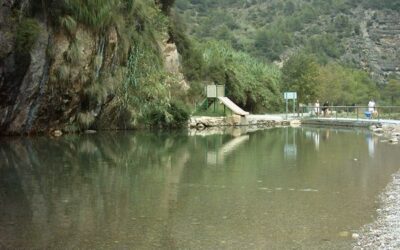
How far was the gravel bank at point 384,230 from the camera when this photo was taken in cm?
662

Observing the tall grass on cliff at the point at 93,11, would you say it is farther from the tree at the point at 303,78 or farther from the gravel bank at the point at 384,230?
the tree at the point at 303,78

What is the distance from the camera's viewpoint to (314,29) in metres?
100

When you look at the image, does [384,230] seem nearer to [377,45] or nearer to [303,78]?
[303,78]

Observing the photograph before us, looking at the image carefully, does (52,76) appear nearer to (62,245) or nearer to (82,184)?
(82,184)

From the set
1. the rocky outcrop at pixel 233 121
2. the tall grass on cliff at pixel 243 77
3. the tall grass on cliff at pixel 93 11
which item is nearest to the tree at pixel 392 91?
the tall grass on cliff at pixel 243 77

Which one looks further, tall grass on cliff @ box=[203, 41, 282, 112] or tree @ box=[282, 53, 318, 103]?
tree @ box=[282, 53, 318, 103]

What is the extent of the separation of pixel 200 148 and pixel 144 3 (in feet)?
45.3

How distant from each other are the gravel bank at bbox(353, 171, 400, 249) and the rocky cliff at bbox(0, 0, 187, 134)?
15.4 metres

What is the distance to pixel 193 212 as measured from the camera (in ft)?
27.7

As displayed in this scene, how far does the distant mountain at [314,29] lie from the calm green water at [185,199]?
246 feet

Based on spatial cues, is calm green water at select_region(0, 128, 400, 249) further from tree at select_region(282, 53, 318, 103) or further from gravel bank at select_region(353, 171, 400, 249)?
tree at select_region(282, 53, 318, 103)

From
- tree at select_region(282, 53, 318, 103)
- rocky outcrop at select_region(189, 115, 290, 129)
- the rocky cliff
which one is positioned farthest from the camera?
tree at select_region(282, 53, 318, 103)

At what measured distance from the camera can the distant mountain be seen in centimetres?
9256

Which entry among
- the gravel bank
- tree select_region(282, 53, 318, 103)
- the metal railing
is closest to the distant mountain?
tree select_region(282, 53, 318, 103)
